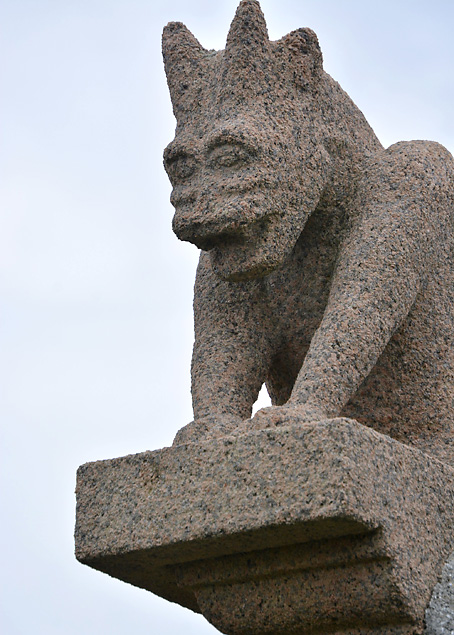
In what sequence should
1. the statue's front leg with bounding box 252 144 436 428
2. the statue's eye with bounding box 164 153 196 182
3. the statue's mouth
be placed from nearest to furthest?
the statue's front leg with bounding box 252 144 436 428 → the statue's mouth → the statue's eye with bounding box 164 153 196 182

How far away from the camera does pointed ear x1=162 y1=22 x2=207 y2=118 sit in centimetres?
350

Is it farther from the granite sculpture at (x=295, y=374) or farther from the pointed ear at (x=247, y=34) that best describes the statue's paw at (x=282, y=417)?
the pointed ear at (x=247, y=34)

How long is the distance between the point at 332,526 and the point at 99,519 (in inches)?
27.6

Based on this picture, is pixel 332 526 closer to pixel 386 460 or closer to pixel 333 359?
pixel 386 460

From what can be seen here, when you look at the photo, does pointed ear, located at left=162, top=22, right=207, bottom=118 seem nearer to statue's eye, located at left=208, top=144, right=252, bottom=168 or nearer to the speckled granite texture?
statue's eye, located at left=208, top=144, right=252, bottom=168

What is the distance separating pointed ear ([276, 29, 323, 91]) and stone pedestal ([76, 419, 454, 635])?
4.15 feet

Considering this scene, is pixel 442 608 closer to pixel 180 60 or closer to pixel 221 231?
pixel 221 231

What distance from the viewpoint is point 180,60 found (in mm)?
3549

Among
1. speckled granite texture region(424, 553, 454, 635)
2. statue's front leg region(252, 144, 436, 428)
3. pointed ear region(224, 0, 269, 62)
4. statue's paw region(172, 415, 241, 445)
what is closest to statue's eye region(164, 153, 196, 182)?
pointed ear region(224, 0, 269, 62)

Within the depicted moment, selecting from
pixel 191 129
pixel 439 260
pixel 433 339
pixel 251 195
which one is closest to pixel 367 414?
pixel 433 339

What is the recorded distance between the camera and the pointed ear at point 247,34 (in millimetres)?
3330

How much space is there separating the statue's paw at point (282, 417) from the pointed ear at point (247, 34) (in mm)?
1151

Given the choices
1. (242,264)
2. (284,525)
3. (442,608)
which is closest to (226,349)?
(242,264)

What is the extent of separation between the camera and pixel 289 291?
3582mm
